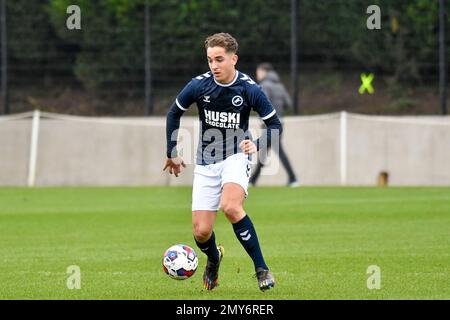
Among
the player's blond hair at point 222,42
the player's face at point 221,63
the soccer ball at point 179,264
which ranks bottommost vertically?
the soccer ball at point 179,264

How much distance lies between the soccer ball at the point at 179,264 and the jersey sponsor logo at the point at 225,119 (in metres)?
1.12

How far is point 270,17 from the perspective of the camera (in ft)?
84.4

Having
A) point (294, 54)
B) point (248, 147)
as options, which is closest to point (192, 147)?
point (294, 54)

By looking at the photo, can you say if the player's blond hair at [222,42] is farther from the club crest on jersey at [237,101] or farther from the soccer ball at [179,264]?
the soccer ball at [179,264]

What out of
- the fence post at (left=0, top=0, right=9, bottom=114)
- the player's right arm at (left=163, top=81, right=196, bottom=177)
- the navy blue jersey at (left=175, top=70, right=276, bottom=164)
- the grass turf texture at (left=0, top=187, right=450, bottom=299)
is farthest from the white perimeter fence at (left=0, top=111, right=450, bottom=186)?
the navy blue jersey at (left=175, top=70, right=276, bottom=164)

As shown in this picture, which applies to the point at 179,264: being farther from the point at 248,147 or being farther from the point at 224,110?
the point at 224,110

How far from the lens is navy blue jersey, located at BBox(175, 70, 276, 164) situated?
9750 mm

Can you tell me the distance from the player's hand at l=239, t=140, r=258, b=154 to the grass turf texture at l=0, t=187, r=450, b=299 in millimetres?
1156

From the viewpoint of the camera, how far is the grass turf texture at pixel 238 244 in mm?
9625

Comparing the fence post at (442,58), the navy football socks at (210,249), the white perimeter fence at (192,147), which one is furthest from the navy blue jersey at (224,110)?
the fence post at (442,58)

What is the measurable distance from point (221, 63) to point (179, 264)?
1.73 meters

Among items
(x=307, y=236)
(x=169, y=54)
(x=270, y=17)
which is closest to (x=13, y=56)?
(x=169, y=54)

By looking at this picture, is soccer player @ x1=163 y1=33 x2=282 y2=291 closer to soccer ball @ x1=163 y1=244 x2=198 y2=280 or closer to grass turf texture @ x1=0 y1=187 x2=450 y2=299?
soccer ball @ x1=163 y1=244 x2=198 y2=280
